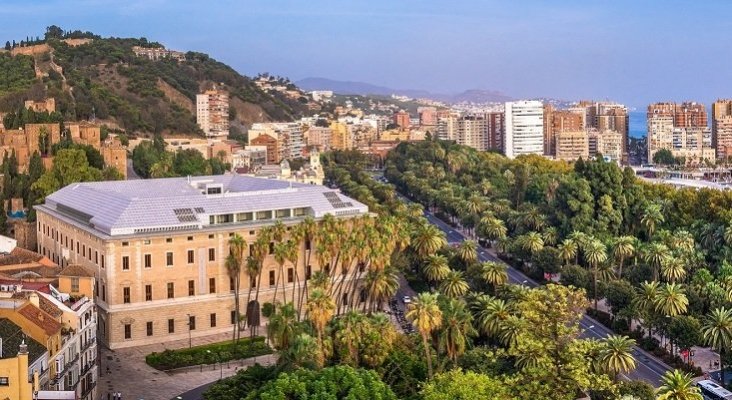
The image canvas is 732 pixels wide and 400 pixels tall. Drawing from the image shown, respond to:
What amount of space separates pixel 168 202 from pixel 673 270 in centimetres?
3547

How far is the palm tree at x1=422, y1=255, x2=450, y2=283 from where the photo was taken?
223 feet

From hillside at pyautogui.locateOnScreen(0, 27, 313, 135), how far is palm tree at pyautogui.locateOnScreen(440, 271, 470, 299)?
65.8 meters

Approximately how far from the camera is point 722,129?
614 ft

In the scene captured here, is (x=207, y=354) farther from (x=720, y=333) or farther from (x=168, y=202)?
(x=720, y=333)

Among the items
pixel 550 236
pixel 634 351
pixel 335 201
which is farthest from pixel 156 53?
pixel 634 351

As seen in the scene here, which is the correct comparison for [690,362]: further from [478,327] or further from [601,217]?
[601,217]

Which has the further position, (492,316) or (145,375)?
(145,375)

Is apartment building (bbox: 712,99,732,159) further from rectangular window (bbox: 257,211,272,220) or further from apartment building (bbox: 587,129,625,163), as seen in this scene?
rectangular window (bbox: 257,211,272,220)

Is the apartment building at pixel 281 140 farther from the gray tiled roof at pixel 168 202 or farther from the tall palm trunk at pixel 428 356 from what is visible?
the tall palm trunk at pixel 428 356

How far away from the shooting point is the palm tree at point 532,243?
79.4m

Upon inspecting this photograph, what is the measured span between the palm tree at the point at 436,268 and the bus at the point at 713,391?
21938 millimetres

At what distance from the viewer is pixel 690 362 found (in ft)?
182

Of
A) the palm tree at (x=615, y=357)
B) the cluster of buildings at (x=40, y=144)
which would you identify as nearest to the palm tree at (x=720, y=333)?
the palm tree at (x=615, y=357)

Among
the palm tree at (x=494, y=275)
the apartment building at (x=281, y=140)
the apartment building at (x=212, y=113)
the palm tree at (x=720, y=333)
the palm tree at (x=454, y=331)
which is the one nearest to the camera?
the palm tree at (x=454, y=331)
